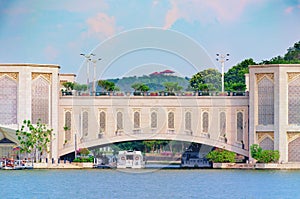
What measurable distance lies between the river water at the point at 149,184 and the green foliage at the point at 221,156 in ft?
19.1

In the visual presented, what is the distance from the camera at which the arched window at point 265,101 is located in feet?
335

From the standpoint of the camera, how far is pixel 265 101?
10256 centimetres

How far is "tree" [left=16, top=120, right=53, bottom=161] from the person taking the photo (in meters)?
101

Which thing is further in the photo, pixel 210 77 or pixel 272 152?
pixel 210 77

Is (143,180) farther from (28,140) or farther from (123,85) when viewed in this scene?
(123,85)

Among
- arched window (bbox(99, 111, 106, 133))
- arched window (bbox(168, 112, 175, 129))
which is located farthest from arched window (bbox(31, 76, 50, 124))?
arched window (bbox(168, 112, 175, 129))

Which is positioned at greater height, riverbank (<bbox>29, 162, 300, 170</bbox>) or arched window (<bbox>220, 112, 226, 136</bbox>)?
arched window (<bbox>220, 112, 226, 136</bbox>)

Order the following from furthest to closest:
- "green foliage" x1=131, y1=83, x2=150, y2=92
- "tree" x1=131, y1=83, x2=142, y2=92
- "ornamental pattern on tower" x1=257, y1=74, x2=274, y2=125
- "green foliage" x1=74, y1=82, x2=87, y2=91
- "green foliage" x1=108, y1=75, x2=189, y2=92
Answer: "green foliage" x1=74, y1=82, x2=87, y2=91, "green foliage" x1=108, y1=75, x2=189, y2=92, "tree" x1=131, y1=83, x2=142, y2=92, "green foliage" x1=131, y1=83, x2=150, y2=92, "ornamental pattern on tower" x1=257, y1=74, x2=274, y2=125

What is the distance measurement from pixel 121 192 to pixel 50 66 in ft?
116

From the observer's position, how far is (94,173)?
9175 centimetres

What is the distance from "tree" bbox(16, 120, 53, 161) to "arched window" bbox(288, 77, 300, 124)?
19.9 m

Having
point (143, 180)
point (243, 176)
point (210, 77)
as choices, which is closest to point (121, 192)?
point (143, 180)

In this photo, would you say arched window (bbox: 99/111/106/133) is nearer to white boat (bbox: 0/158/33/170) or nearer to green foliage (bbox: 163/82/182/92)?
white boat (bbox: 0/158/33/170)

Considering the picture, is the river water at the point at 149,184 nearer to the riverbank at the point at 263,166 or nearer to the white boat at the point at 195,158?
the riverbank at the point at 263,166
